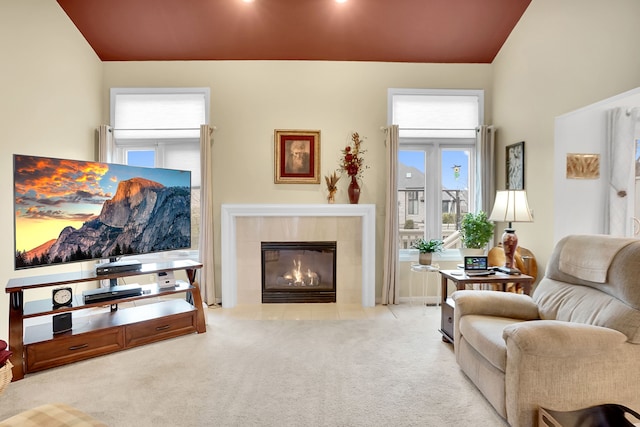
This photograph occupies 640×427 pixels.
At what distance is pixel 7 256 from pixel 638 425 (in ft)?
15.4

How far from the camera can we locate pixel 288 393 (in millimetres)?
2518

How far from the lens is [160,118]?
15.9 feet

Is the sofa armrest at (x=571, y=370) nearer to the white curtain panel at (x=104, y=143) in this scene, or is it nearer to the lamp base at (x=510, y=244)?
the lamp base at (x=510, y=244)

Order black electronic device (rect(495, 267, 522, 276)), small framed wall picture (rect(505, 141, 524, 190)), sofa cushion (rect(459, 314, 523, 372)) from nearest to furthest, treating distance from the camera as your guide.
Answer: sofa cushion (rect(459, 314, 523, 372))
black electronic device (rect(495, 267, 522, 276))
small framed wall picture (rect(505, 141, 524, 190))

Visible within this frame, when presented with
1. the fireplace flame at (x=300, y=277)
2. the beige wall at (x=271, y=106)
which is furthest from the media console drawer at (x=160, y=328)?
the fireplace flame at (x=300, y=277)

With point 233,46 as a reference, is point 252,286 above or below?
below

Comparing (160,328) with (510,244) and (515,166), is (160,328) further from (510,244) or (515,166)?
(515,166)

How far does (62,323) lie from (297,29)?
150 inches

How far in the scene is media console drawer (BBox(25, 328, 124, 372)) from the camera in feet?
9.33

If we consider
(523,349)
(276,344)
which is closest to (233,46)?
(276,344)

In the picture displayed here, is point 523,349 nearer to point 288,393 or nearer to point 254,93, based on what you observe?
point 288,393

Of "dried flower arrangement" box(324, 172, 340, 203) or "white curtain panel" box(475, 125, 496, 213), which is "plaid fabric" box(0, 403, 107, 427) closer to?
"dried flower arrangement" box(324, 172, 340, 203)

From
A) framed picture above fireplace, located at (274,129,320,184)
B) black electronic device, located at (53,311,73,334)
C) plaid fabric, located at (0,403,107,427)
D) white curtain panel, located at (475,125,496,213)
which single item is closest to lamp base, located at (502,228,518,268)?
white curtain panel, located at (475,125,496,213)

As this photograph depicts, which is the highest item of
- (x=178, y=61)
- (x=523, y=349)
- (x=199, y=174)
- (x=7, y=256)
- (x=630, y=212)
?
(x=178, y=61)
